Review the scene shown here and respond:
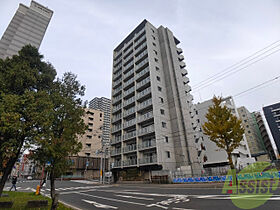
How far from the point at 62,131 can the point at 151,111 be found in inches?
822

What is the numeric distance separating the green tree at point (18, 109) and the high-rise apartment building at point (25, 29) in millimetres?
45070

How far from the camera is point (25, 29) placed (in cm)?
5741

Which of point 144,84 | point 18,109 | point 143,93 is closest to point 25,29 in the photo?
point 144,84

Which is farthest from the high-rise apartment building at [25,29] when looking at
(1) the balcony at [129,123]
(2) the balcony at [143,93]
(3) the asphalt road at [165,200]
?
(3) the asphalt road at [165,200]

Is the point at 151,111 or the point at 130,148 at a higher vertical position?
the point at 151,111

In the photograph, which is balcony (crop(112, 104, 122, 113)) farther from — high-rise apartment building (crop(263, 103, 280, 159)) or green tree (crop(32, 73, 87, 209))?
high-rise apartment building (crop(263, 103, 280, 159))

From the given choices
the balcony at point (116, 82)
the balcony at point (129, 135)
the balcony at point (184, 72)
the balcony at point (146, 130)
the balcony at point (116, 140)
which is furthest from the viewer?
the balcony at point (116, 82)

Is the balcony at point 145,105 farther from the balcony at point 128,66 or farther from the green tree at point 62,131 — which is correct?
the green tree at point 62,131

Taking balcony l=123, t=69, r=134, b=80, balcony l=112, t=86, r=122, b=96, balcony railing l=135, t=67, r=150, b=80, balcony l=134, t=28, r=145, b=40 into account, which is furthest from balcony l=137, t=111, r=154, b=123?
balcony l=134, t=28, r=145, b=40

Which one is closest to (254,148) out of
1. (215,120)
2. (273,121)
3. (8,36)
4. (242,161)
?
(273,121)

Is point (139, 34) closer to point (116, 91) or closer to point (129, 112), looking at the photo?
point (116, 91)

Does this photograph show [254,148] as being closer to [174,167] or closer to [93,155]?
[174,167]

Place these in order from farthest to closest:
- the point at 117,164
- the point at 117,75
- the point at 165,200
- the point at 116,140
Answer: the point at 117,75, the point at 116,140, the point at 117,164, the point at 165,200

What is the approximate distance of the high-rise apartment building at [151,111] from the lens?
2548cm
